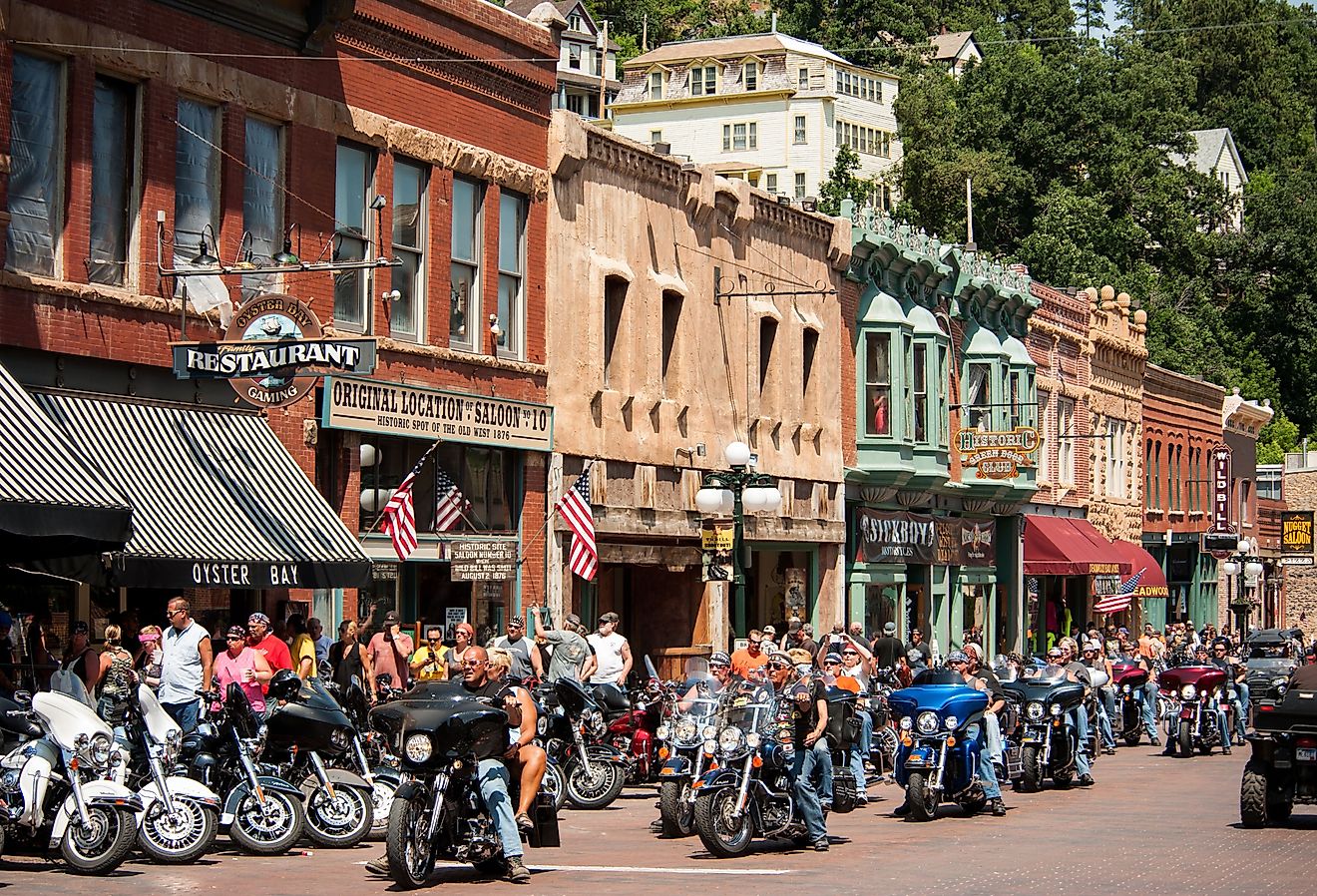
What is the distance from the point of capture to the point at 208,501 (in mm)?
21250

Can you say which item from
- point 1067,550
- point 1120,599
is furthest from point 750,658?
point 1120,599

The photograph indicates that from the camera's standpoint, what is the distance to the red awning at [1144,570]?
54469 millimetres

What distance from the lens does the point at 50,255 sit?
2067 centimetres

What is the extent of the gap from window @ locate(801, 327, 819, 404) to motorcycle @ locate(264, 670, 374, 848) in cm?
2125

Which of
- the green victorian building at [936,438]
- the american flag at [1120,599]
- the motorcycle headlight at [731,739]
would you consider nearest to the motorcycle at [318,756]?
the motorcycle headlight at [731,739]

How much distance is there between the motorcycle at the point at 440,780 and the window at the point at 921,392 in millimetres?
27228

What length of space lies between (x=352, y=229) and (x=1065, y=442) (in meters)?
30.2

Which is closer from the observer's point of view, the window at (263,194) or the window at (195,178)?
the window at (195,178)

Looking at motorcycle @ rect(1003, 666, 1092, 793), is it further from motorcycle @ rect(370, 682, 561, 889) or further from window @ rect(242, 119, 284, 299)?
motorcycle @ rect(370, 682, 561, 889)

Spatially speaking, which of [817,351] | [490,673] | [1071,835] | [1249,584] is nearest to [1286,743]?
[1071,835]

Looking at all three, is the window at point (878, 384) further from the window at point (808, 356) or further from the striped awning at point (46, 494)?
the striped awning at point (46, 494)

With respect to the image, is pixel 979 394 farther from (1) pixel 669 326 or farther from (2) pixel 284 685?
(2) pixel 284 685

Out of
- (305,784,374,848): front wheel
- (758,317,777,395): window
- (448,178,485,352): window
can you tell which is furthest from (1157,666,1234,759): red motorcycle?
(305,784,374,848): front wheel

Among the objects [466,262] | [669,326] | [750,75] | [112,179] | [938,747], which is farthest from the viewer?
[750,75]
